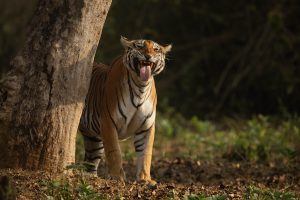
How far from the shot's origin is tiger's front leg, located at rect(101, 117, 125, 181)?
23.3ft

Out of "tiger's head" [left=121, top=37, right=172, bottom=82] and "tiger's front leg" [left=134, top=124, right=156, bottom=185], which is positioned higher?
"tiger's head" [left=121, top=37, right=172, bottom=82]

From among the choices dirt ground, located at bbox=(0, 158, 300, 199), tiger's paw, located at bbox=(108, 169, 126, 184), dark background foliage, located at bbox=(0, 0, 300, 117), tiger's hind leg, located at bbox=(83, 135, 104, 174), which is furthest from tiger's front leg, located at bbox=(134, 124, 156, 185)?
dark background foliage, located at bbox=(0, 0, 300, 117)

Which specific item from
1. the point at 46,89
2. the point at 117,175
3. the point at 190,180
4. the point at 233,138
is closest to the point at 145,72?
the point at 117,175

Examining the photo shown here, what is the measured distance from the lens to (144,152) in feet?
24.1

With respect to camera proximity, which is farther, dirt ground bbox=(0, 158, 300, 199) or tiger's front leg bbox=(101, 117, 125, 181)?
tiger's front leg bbox=(101, 117, 125, 181)

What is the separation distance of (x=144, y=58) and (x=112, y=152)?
2.99ft

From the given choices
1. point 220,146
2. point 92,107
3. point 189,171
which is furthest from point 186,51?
point 92,107

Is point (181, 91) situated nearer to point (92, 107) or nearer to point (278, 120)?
point (278, 120)

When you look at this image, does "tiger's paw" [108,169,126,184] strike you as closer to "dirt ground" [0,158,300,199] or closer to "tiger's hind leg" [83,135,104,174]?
"dirt ground" [0,158,300,199]

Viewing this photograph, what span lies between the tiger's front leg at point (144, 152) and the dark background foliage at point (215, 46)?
581 cm

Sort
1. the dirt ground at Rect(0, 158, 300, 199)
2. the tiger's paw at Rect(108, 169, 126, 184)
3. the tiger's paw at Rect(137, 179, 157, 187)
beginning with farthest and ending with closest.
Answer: the tiger's paw at Rect(108, 169, 126, 184), the tiger's paw at Rect(137, 179, 157, 187), the dirt ground at Rect(0, 158, 300, 199)

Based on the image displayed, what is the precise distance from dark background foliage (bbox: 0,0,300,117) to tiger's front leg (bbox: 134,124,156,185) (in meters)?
5.81

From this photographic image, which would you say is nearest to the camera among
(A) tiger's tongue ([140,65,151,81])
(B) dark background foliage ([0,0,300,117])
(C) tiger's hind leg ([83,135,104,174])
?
(A) tiger's tongue ([140,65,151,81])

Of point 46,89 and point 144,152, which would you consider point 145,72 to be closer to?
point 144,152
